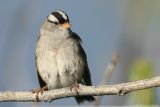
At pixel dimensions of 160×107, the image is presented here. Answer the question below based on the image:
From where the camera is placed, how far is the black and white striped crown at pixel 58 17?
19.1 feet

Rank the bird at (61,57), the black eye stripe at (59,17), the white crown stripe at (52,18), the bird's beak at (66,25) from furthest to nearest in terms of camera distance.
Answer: the white crown stripe at (52,18), the black eye stripe at (59,17), the bird's beak at (66,25), the bird at (61,57)

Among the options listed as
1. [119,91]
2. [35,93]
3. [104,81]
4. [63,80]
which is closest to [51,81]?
[63,80]

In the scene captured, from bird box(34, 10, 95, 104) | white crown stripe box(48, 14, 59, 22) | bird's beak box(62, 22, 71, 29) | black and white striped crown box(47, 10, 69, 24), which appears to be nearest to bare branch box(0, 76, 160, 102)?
bird box(34, 10, 95, 104)

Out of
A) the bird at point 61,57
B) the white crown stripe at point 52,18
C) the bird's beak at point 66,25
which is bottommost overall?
the bird at point 61,57

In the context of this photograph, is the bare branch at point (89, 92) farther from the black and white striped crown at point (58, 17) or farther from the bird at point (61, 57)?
the black and white striped crown at point (58, 17)

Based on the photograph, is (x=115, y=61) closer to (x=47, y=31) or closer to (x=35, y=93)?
(x=35, y=93)

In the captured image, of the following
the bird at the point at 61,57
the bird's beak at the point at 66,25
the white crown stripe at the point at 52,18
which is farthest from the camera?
the white crown stripe at the point at 52,18

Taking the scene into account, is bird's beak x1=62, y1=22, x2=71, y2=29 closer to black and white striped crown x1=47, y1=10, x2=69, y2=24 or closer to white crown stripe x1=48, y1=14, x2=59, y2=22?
black and white striped crown x1=47, y1=10, x2=69, y2=24

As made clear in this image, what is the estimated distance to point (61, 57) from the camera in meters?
5.64

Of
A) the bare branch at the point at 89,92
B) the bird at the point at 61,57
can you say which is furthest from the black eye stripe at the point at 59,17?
the bare branch at the point at 89,92

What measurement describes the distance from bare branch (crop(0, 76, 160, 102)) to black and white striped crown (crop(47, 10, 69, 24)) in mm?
1799

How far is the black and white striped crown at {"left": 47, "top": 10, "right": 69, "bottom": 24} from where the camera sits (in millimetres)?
5821

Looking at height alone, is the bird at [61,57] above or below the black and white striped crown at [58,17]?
below

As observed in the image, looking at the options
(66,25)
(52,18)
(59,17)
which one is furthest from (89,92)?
(52,18)
